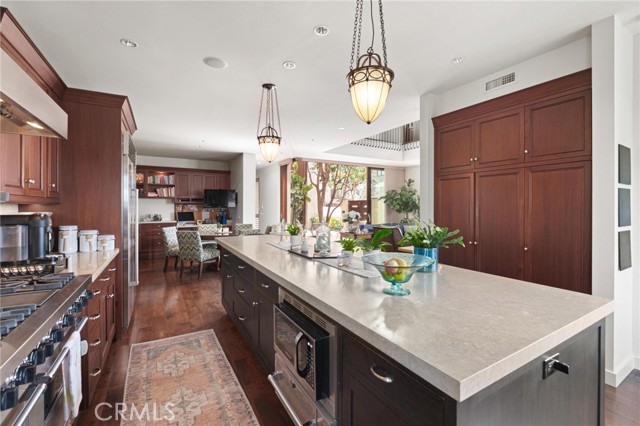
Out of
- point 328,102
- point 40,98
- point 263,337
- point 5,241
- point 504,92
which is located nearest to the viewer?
point 40,98

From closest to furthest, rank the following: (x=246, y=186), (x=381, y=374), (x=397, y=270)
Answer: (x=381, y=374) → (x=397, y=270) → (x=246, y=186)

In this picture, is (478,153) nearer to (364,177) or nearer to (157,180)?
(364,177)

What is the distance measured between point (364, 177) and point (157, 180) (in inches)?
250

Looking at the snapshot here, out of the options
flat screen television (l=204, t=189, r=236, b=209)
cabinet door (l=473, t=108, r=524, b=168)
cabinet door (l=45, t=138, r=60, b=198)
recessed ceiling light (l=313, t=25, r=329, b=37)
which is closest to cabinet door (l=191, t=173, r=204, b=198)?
flat screen television (l=204, t=189, r=236, b=209)

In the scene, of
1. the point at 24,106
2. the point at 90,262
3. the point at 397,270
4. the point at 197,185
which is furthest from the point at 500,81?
Answer: the point at 197,185

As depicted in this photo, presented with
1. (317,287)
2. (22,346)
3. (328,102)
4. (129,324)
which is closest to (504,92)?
(328,102)

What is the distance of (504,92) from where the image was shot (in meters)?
3.04

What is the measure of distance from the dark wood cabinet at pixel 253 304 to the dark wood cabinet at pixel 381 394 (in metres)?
0.86

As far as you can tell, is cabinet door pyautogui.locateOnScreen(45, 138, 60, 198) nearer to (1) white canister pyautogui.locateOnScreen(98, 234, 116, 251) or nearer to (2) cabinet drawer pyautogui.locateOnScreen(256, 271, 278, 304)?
(1) white canister pyautogui.locateOnScreen(98, 234, 116, 251)

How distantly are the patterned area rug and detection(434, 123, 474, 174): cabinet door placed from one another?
3169mm

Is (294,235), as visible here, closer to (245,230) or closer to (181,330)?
(181,330)

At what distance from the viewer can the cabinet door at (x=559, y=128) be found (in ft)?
8.03

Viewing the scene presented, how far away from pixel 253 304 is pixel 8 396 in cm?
160

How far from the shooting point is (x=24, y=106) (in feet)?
3.92
